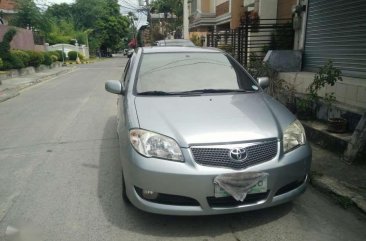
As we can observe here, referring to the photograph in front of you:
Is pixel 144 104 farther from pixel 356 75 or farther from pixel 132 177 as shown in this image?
pixel 356 75

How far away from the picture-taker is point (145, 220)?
3492 millimetres

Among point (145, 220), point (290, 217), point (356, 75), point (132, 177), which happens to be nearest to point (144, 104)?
point (132, 177)

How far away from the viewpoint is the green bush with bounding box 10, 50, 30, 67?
18569 millimetres

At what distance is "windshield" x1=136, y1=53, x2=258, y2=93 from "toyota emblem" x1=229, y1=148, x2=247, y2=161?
1345 millimetres

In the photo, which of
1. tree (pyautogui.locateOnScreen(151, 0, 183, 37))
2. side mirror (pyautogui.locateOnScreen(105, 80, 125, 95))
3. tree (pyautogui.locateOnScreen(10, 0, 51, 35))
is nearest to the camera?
side mirror (pyautogui.locateOnScreen(105, 80, 125, 95))

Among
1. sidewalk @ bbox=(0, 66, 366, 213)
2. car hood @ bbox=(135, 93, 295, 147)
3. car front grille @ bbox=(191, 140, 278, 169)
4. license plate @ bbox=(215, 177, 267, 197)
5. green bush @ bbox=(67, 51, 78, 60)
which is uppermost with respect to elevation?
car hood @ bbox=(135, 93, 295, 147)

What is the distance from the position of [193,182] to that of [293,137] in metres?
1.12

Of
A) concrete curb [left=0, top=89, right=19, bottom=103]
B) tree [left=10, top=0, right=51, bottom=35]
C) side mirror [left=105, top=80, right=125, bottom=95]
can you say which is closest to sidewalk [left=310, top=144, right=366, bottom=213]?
side mirror [left=105, top=80, right=125, bottom=95]

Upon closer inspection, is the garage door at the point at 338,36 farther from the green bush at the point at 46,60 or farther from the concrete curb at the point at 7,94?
the green bush at the point at 46,60

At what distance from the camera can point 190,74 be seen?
4.51 meters

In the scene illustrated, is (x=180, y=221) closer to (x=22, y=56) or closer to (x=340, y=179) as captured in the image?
(x=340, y=179)

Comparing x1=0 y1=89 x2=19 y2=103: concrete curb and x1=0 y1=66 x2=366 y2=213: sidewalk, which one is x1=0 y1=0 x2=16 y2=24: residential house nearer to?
x1=0 y1=89 x2=19 y2=103: concrete curb

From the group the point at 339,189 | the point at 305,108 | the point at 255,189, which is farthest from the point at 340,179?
the point at 305,108

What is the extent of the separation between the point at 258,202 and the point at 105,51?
6533cm
